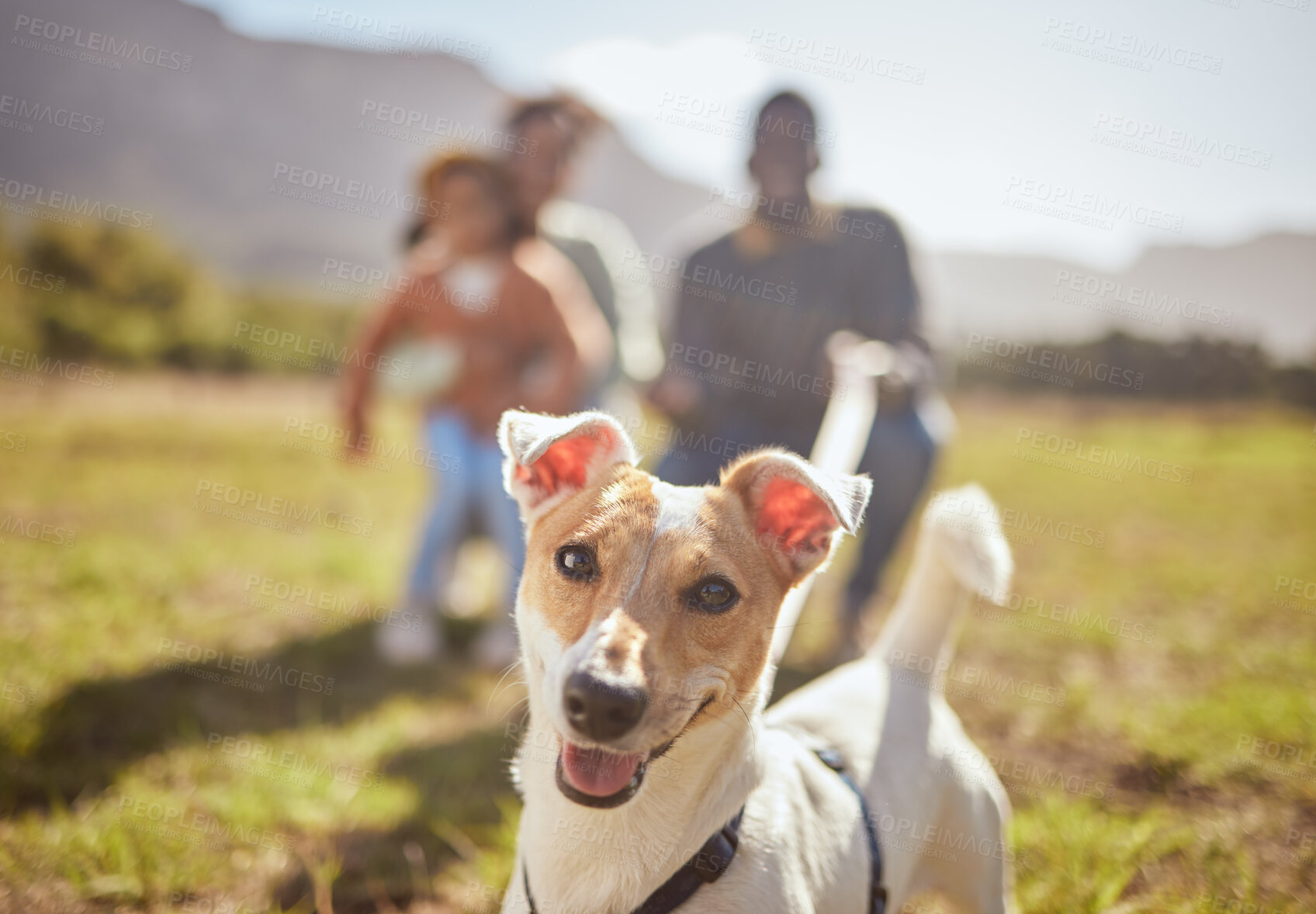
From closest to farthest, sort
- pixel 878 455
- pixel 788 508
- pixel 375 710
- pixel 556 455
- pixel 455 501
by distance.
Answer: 1. pixel 788 508
2. pixel 556 455
3. pixel 375 710
4. pixel 878 455
5. pixel 455 501

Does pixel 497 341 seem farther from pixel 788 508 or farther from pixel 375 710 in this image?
pixel 788 508

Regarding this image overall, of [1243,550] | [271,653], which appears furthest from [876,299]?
[1243,550]

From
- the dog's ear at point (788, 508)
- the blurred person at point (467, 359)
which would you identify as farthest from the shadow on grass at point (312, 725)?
the dog's ear at point (788, 508)

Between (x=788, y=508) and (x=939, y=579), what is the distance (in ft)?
2.73

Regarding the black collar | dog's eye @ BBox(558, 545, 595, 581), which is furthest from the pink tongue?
dog's eye @ BBox(558, 545, 595, 581)

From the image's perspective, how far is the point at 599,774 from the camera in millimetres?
1597

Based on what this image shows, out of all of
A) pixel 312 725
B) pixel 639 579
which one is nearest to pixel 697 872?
pixel 639 579

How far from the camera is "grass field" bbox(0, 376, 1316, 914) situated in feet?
8.58

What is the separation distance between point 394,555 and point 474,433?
264 centimetres

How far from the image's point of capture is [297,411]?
43.1ft

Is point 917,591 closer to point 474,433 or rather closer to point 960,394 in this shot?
point 474,433

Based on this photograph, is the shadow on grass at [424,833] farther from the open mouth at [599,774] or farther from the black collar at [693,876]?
the open mouth at [599,774]

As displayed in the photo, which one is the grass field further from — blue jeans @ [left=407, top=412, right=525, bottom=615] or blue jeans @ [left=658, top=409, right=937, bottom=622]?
blue jeans @ [left=658, top=409, right=937, bottom=622]

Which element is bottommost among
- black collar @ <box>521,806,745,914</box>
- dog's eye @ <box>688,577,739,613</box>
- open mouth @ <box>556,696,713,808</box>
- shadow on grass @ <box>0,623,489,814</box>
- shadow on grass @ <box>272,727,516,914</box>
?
shadow on grass @ <box>0,623,489,814</box>
